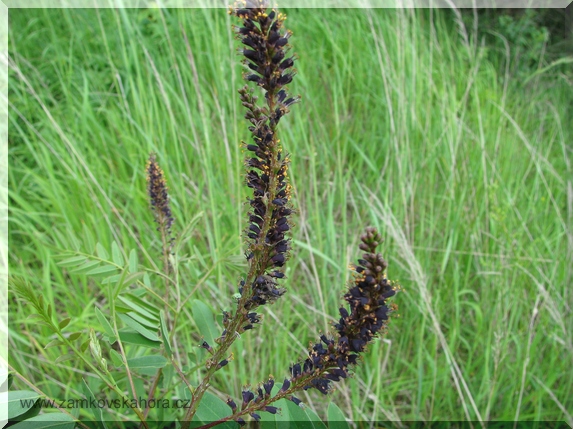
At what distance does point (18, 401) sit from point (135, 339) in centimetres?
23

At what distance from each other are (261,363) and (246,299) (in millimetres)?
1321

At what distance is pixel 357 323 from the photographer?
0.76 meters

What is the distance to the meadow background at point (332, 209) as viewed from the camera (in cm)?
198

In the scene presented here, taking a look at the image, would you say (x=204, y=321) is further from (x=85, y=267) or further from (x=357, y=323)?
(x=357, y=323)

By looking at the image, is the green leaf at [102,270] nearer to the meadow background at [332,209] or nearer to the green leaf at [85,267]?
the green leaf at [85,267]

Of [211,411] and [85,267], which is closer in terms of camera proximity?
[211,411]

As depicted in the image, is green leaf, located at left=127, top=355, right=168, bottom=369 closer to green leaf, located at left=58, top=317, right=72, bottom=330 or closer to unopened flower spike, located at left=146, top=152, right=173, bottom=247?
green leaf, located at left=58, top=317, right=72, bottom=330

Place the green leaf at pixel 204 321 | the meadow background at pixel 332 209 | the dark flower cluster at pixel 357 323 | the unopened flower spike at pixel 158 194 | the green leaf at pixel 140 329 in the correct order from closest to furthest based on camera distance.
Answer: the dark flower cluster at pixel 357 323
the green leaf at pixel 140 329
the green leaf at pixel 204 321
the unopened flower spike at pixel 158 194
the meadow background at pixel 332 209

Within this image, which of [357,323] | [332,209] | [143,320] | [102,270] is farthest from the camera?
[332,209]

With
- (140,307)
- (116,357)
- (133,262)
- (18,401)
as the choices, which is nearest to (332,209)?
(133,262)

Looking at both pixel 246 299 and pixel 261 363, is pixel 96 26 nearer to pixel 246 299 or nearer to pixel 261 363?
pixel 261 363

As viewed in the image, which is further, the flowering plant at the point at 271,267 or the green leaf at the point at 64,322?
the green leaf at the point at 64,322

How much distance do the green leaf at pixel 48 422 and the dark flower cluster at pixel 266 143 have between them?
37 cm

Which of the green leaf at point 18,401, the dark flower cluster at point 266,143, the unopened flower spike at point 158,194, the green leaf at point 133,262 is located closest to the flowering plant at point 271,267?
the dark flower cluster at point 266,143
